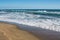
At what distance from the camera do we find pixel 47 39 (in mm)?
5941

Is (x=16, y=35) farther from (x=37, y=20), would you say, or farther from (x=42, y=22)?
(x=37, y=20)

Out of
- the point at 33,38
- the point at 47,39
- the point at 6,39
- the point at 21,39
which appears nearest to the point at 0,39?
the point at 6,39

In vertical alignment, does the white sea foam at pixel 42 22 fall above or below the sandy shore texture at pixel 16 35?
below

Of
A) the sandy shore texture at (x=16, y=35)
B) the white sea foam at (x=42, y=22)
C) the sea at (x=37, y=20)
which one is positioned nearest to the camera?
the sandy shore texture at (x=16, y=35)

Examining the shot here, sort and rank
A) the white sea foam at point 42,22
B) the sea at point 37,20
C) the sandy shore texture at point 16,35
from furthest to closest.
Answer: the sea at point 37,20 < the white sea foam at point 42,22 < the sandy shore texture at point 16,35

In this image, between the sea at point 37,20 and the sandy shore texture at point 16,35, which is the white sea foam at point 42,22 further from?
the sandy shore texture at point 16,35

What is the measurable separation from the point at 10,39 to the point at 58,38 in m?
1.88

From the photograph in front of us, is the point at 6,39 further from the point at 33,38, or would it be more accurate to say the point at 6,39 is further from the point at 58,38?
the point at 58,38

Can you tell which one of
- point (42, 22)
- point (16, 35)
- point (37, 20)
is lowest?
point (37, 20)

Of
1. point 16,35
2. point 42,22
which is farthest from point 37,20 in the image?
point 16,35

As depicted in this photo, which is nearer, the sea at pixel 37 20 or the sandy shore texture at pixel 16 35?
the sandy shore texture at pixel 16 35

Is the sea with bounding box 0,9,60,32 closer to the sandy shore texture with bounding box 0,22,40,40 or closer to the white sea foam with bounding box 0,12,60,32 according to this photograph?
the white sea foam with bounding box 0,12,60,32

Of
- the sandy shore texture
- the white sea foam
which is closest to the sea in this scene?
the white sea foam

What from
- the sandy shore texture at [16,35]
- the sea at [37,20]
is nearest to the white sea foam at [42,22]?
the sea at [37,20]
